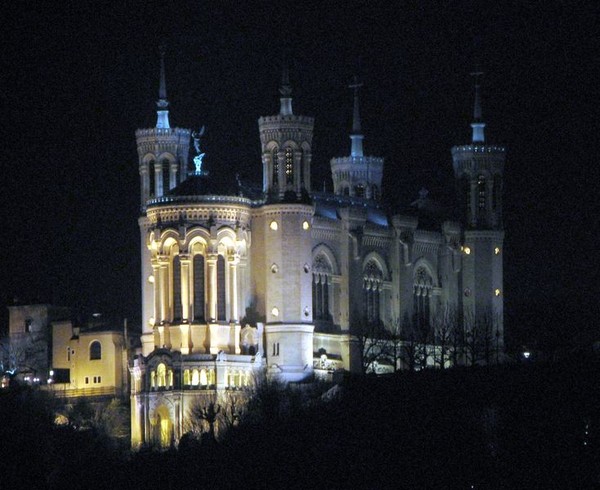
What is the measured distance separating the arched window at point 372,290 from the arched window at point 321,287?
3.69 m

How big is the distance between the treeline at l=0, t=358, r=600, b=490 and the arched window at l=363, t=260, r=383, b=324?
18.2 meters

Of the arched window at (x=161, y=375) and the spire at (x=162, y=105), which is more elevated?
the spire at (x=162, y=105)

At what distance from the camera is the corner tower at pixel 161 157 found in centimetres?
18175

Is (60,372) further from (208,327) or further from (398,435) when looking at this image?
(398,435)

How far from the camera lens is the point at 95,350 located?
18875 centimetres

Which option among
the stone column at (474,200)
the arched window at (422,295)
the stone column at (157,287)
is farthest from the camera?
the stone column at (474,200)

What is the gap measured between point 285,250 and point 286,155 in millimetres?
5238

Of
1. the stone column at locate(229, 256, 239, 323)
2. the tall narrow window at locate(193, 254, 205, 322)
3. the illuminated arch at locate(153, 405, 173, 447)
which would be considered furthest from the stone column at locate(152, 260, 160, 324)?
the illuminated arch at locate(153, 405, 173, 447)

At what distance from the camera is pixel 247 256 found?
176000 millimetres

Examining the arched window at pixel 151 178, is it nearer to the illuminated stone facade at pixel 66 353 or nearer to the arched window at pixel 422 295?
the illuminated stone facade at pixel 66 353

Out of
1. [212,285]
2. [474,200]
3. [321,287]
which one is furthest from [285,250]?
[474,200]

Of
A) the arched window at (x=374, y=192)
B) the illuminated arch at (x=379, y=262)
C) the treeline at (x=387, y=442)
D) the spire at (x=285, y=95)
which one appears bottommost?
the treeline at (x=387, y=442)

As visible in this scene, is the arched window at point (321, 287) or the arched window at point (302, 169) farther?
the arched window at point (321, 287)

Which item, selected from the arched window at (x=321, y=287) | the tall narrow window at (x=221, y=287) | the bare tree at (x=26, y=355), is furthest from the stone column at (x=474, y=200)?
the bare tree at (x=26, y=355)
